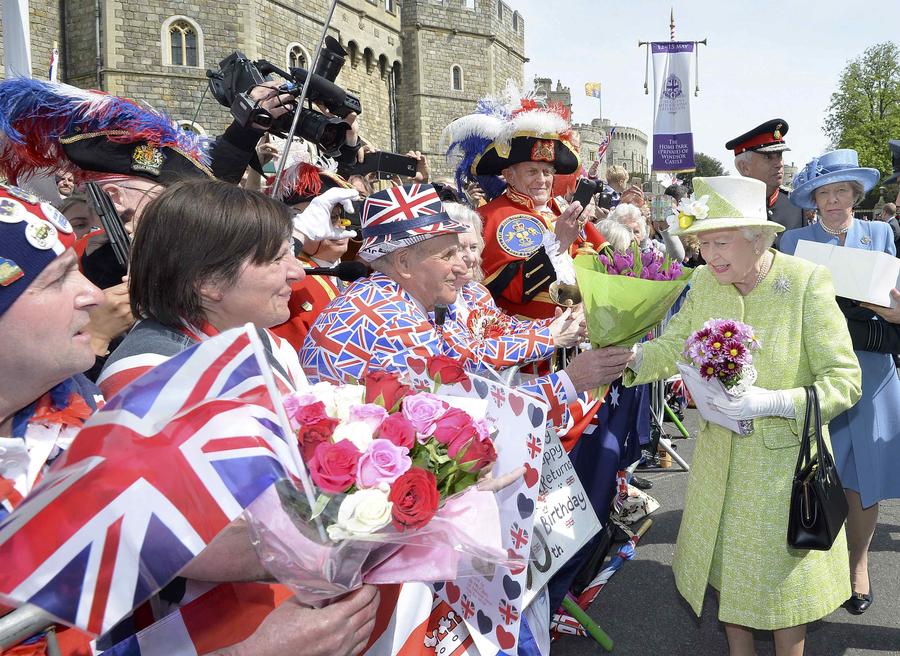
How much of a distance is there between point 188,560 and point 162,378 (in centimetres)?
28

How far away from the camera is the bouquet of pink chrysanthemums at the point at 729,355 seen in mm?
2541

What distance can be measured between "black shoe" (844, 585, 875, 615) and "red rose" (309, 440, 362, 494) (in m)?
3.34

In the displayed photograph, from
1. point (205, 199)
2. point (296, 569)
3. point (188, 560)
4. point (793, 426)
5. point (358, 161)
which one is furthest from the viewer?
point (358, 161)

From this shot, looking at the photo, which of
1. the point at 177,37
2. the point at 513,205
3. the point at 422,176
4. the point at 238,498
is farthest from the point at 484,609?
the point at 177,37

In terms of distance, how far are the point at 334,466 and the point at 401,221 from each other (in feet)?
5.49

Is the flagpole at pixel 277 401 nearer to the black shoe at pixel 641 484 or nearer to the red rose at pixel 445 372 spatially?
the red rose at pixel 445 372

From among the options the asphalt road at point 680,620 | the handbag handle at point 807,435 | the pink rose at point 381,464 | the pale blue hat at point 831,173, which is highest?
the pale blue hat at point 831,173

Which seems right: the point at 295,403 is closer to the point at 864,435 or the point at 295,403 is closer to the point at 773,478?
the point at 773,478

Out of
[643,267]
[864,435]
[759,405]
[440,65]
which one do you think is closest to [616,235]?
[864,435]

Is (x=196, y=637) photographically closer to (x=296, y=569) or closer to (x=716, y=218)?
(x=296, y=569)

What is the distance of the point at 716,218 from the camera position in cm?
278

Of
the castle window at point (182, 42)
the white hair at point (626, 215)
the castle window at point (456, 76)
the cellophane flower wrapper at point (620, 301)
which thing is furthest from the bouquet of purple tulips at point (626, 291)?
the castle window at point (456, 76)

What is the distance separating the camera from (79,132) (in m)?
2.75

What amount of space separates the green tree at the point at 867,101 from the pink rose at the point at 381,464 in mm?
34215
